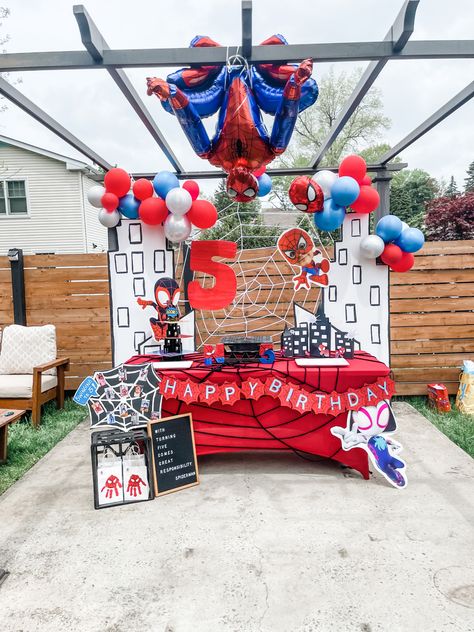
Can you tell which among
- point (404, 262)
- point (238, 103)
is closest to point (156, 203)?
point (238, 103)

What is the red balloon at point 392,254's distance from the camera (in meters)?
3.56

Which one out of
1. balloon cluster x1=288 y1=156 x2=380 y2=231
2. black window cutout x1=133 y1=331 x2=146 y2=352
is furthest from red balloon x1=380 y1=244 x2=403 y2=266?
black window cutout x1=133 y1=331 x2=146 y2=352

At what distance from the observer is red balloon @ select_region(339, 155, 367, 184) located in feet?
11.0

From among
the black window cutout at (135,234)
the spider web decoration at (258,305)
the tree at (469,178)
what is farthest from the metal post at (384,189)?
the tree at (469,178)

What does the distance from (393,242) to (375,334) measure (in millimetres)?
836

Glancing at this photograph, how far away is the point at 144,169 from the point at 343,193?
2.35 metres

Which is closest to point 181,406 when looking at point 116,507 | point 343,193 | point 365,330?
point 116,507

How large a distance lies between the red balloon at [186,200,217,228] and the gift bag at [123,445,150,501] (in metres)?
1.89

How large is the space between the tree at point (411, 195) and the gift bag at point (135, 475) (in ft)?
65.5

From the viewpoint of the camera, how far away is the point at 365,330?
12.5 feet

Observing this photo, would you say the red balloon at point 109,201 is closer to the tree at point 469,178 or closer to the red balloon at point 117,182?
the red balloon at point 117,182

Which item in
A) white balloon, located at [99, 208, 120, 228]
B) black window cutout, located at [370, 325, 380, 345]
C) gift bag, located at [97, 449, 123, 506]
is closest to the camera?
gift bag, located at [97, 449, 123, 506]

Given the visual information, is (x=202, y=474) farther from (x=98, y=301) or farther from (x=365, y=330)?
(x=98, y=301)

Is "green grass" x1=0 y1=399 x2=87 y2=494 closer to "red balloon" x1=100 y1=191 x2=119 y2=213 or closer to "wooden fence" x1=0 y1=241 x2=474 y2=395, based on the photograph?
"wooden fence" x1=0 y1=241 x2=474 y2=395
